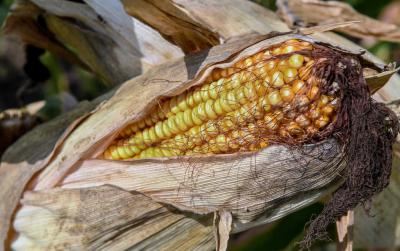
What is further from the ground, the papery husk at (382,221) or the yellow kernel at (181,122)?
the yellow kernel at (181,122)

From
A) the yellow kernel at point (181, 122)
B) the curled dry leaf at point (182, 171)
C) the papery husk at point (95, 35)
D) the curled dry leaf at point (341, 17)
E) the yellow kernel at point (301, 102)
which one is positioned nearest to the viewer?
the yellow kernel at point (301, 102)

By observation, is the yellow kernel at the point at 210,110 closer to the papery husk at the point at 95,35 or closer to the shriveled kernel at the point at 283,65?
the shriveled kernel at the point at 283,65

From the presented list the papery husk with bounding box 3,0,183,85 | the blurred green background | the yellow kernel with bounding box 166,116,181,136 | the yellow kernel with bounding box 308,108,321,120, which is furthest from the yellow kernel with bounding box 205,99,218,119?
the blurred green background

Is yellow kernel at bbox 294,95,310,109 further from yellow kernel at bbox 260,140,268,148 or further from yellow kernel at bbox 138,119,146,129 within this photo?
yellow kernel at bbox 138,119,146,129

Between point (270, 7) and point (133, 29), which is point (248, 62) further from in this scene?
point (270, 7)

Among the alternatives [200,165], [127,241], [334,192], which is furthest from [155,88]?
[334,192]

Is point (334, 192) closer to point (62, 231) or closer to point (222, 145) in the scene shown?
point (222, 145)

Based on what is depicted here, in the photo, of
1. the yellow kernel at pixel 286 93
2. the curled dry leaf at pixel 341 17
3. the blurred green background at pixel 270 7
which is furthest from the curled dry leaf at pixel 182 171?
the curled dry leaf at pixel 341 17
